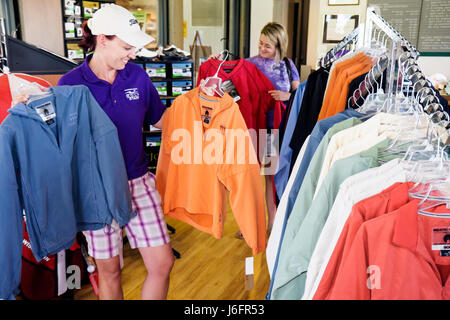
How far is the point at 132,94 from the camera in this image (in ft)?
6.04

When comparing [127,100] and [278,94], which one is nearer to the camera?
[127,100]

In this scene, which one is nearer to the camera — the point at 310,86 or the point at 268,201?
the point at 310,86

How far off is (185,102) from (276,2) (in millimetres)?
5152

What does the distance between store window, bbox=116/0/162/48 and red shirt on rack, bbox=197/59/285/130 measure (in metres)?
2.22

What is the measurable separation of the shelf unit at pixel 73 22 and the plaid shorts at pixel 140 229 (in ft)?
8.53

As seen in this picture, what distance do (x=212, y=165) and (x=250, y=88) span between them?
3.01 ft

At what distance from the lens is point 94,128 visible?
1.60 meters

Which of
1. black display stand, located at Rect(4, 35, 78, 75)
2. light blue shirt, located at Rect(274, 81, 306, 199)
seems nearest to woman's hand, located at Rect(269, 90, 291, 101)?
light blue shirt, located at Rect(274, 81, 306, 199)

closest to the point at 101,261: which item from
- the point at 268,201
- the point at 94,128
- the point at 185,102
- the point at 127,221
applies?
the point at 127,221

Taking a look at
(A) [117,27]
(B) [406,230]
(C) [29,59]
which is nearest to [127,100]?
(A) [117,27]

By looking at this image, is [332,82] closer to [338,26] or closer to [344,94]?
[344,94]

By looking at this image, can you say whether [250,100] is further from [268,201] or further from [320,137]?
[320,137]

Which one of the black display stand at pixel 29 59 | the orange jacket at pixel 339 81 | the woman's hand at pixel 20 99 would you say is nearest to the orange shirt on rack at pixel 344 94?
the orange jacket at pixel 339 81

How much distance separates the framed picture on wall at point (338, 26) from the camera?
605cm
